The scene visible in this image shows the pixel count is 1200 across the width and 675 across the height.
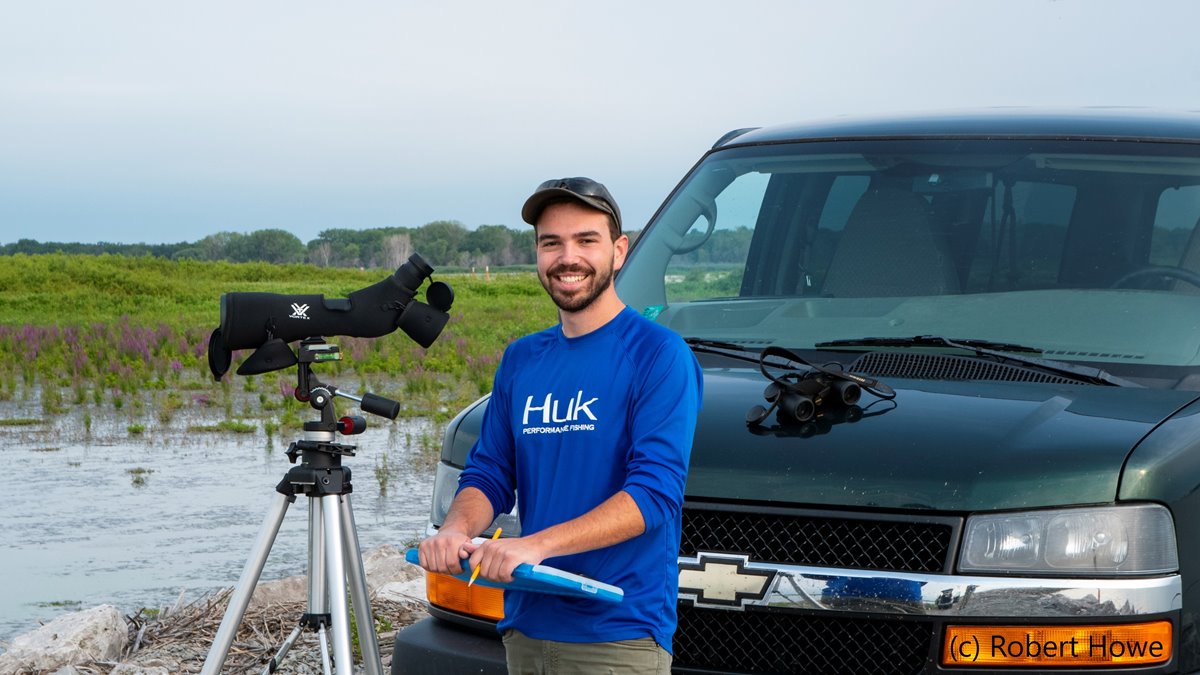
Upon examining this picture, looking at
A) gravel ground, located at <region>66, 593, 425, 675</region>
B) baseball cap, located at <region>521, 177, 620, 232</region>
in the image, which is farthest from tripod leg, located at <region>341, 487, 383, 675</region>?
gravel ground, located at <region>66, 593, 425, 675</region>

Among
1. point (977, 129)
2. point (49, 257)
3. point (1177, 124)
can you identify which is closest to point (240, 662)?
point (977, 129)

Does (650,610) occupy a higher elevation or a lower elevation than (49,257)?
lower

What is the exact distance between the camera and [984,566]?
11.5 ft

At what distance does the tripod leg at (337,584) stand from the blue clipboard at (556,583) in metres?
1.05

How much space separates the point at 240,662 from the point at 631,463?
3.95 metres

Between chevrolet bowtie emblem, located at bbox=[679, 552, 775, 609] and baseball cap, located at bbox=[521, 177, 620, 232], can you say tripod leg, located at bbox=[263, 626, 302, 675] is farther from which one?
baseball cap, located at bbox=[521, 177, 620, 232]

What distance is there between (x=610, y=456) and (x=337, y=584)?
3.80 ft

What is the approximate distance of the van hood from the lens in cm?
354

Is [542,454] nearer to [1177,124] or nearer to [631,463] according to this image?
[631,463]

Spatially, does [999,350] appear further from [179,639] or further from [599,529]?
[179,639]

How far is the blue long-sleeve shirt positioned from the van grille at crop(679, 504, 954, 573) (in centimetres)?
55

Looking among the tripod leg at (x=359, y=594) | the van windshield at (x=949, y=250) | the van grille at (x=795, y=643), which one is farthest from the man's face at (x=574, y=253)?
the van windshield at (x=949, y=250)

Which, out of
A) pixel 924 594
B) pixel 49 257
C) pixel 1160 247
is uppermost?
pixel 49 257

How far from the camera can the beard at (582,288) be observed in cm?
310
